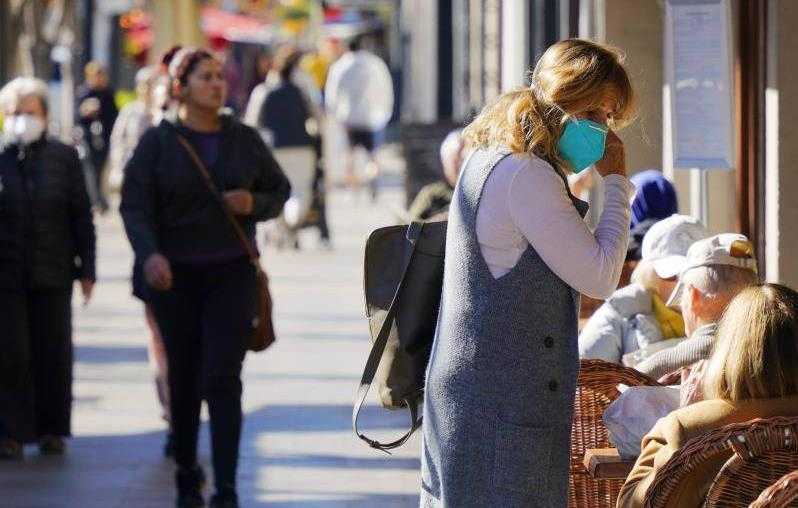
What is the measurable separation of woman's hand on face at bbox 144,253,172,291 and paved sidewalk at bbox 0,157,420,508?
1.01m

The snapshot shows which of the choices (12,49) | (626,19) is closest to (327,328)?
(626,19)

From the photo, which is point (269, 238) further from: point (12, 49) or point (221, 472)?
point (221, 472)

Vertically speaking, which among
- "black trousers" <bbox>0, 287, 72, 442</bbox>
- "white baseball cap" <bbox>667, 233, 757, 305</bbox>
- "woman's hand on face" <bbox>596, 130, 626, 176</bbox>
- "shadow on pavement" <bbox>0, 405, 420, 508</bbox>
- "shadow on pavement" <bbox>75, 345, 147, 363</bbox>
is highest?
"woman's hand on face" <bbox>596, 130, 626, 176</bbox>

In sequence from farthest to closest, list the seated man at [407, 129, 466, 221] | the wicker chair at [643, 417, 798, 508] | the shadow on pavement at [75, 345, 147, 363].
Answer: the shadow on pavement at [75, 345, 147, 363], the seated man at [407, 129, 466, 221], the wicker chair at [643, 417, 798, 508]

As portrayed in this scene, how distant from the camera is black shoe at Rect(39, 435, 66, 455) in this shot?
905 centimetres

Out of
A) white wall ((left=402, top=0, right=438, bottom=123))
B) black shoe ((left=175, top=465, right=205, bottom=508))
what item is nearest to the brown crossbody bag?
black shoe ((left=175, top=465, right=205, bottom=508))

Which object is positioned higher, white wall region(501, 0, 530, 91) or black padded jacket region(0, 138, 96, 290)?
white wall region(501, 0, 530, 91)

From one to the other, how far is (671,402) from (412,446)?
15.2ft

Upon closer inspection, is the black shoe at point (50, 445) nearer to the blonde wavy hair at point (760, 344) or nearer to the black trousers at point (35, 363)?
the black trousers at point (35, 363)

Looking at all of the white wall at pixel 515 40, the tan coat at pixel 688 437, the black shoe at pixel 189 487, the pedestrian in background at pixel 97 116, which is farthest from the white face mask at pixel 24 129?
the pedestrian in background at pixel 97 116

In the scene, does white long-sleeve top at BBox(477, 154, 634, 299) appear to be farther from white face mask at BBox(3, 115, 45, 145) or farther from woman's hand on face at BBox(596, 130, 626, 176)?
white face mask at BBox(3, 115, 45, 145)

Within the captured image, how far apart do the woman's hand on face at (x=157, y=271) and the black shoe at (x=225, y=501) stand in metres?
0.86

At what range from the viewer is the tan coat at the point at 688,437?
391 cm

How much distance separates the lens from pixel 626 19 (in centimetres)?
1010
